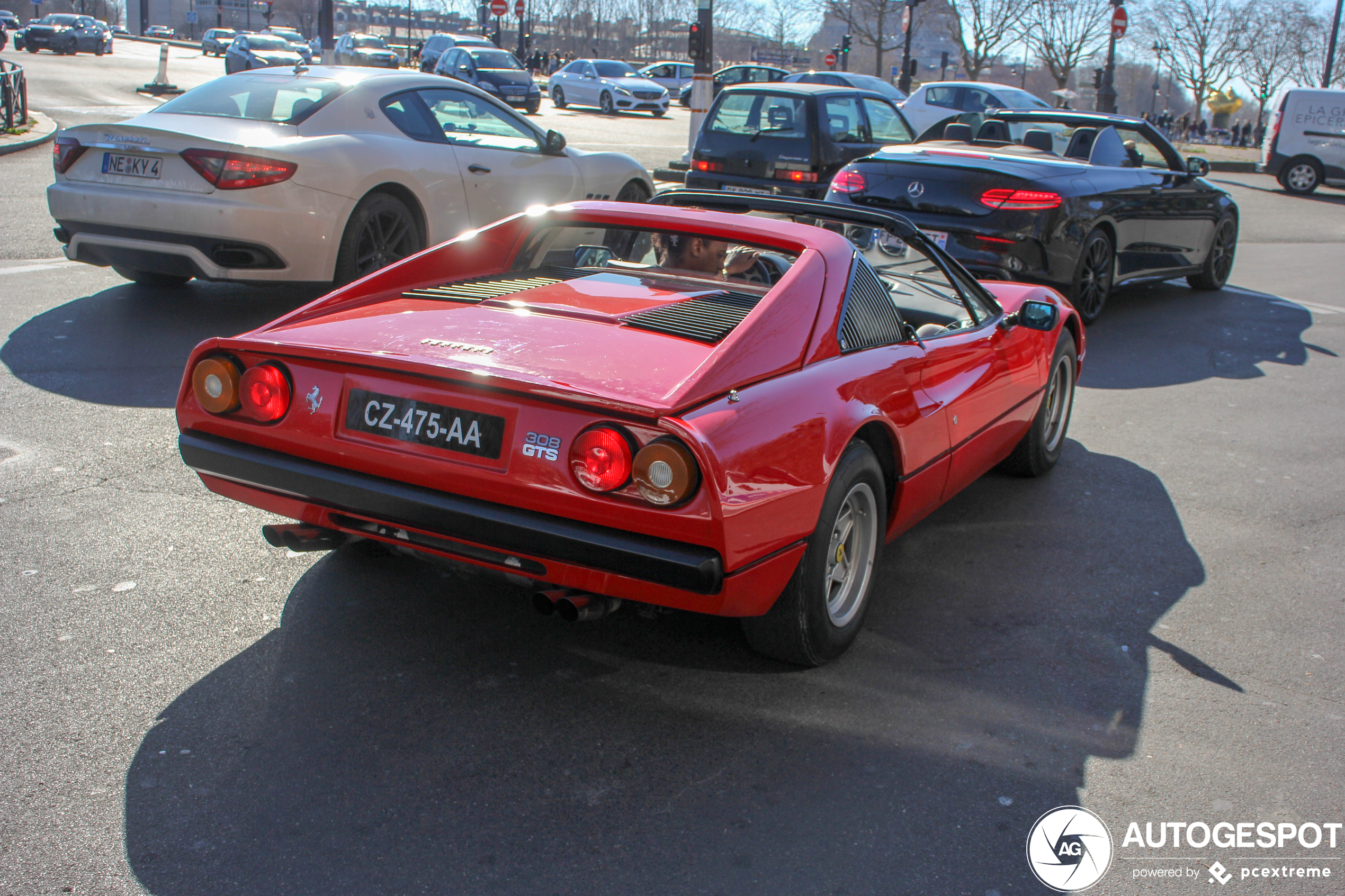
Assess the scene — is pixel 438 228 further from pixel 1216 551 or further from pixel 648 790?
pixel 648 790

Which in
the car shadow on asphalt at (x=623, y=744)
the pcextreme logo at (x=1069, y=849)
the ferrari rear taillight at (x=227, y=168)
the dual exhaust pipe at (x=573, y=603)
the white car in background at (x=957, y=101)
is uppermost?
the white car in background at (x=957, y=101)

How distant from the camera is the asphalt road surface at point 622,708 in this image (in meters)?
2.41

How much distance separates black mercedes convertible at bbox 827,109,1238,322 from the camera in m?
7.84

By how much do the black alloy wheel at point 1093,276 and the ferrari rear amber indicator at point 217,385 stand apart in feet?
21.5

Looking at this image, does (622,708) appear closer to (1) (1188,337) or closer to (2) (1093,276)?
(2) (1093,276)

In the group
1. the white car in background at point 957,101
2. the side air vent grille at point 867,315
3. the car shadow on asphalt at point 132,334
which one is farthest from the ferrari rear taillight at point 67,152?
the white car in background at point 957,101

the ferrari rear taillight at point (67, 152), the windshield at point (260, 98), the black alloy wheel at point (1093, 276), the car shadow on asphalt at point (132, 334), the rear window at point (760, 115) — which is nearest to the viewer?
the car shadow on asphalt at point (132, 334)

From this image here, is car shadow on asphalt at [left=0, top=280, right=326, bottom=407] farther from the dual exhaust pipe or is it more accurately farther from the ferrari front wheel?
the ferrari front wheel

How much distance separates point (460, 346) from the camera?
3004 mm

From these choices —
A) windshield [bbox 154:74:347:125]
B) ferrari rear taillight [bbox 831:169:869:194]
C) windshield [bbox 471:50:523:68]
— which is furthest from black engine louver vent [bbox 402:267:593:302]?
windshield [bbox 471:50:523:68]

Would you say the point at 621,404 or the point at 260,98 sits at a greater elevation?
the point at 260,98

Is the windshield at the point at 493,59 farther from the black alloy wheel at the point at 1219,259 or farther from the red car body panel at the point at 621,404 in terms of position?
the red car body panel at the point at 621,404

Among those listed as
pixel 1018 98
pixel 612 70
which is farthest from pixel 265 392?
pixel 612 70

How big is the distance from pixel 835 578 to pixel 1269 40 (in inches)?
3026
